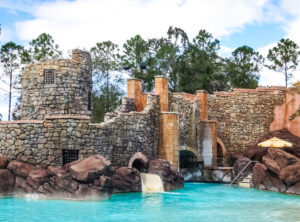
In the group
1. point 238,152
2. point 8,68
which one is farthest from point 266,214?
point 8,68

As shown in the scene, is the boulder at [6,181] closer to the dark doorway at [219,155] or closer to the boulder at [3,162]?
the boulder at [3,162]

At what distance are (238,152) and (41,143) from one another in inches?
736

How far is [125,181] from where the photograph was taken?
68.7 ft

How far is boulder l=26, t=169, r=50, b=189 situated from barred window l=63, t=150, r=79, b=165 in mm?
1609

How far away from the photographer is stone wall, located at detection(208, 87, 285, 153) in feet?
112

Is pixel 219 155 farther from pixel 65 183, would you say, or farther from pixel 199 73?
pixel 65 183

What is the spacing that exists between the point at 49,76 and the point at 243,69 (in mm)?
26262

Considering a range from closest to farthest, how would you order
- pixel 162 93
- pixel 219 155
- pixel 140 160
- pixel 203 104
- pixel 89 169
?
1. pixel 89 169
2. pixel 140 160
3. pixel 162 93
4. pixel 203 104
5. pixel 219 155

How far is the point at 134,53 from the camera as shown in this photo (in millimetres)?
43969

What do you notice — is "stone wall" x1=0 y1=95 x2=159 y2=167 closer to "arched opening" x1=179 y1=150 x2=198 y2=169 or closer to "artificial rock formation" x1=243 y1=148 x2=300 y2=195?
"artificial rock formation" x1=243 y1=148 x2=300 y2=195

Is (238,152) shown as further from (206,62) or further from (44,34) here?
(44,34)

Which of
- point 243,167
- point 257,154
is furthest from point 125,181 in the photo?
point 257,154

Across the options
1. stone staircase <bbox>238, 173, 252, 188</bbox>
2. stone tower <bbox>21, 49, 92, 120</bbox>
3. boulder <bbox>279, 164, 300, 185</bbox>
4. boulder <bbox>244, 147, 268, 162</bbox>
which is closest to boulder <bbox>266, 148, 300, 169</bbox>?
boulder <bbox>279, 164, 300, 185</bbox>

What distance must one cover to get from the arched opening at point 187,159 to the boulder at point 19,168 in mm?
13331
